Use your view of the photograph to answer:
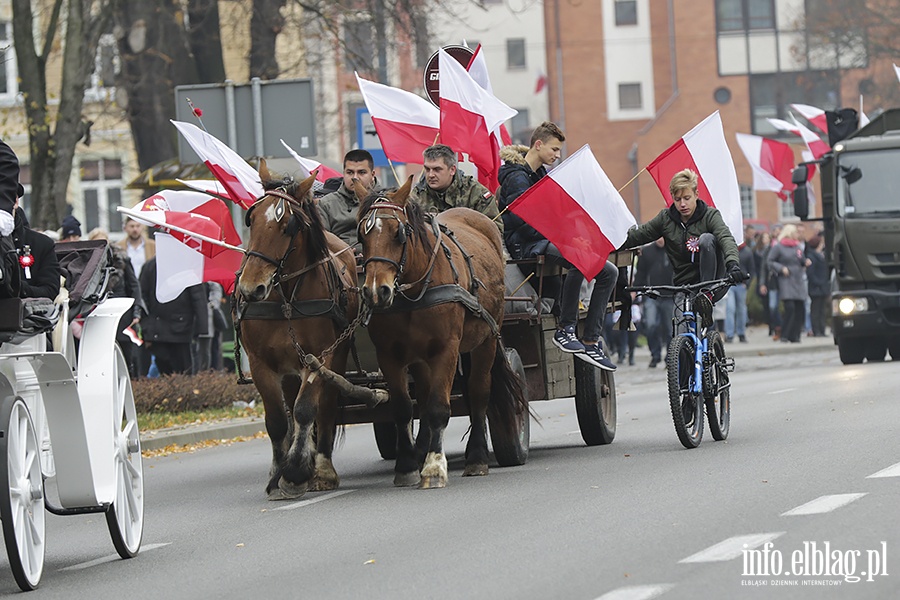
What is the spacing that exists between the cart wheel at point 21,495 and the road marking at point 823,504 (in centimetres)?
361

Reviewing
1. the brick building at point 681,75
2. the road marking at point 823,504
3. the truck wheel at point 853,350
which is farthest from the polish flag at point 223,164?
the brick building at point 681,75

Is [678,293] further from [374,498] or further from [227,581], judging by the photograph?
[227,581]

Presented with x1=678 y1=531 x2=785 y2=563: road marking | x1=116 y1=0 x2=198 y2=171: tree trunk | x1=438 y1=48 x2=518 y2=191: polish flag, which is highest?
x1=116 y1=0 x2=198 y2=171: tree trunk

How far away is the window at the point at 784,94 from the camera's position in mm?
71062

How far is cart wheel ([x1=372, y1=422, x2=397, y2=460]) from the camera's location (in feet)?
44.1

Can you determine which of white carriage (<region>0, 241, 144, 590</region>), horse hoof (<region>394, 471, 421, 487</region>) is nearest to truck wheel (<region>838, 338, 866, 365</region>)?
Answer: horse hoof (<region>394, 471, 421, 487</region>)

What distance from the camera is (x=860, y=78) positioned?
70.6 m

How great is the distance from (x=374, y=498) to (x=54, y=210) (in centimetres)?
1231

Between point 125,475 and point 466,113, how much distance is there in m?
5.82

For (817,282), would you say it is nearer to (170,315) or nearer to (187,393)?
(170,315)

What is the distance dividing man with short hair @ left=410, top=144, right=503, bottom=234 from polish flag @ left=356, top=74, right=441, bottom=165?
140 centimetres

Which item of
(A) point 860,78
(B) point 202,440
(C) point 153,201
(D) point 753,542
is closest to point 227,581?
(D) point 753,542

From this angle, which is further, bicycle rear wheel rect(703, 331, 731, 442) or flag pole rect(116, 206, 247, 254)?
bicycle rear wheel rect(703, 331, 731, 442)

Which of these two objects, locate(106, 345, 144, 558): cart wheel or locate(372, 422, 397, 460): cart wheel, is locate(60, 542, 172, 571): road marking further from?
locate(372, 422, 397, 460): cart wheel
